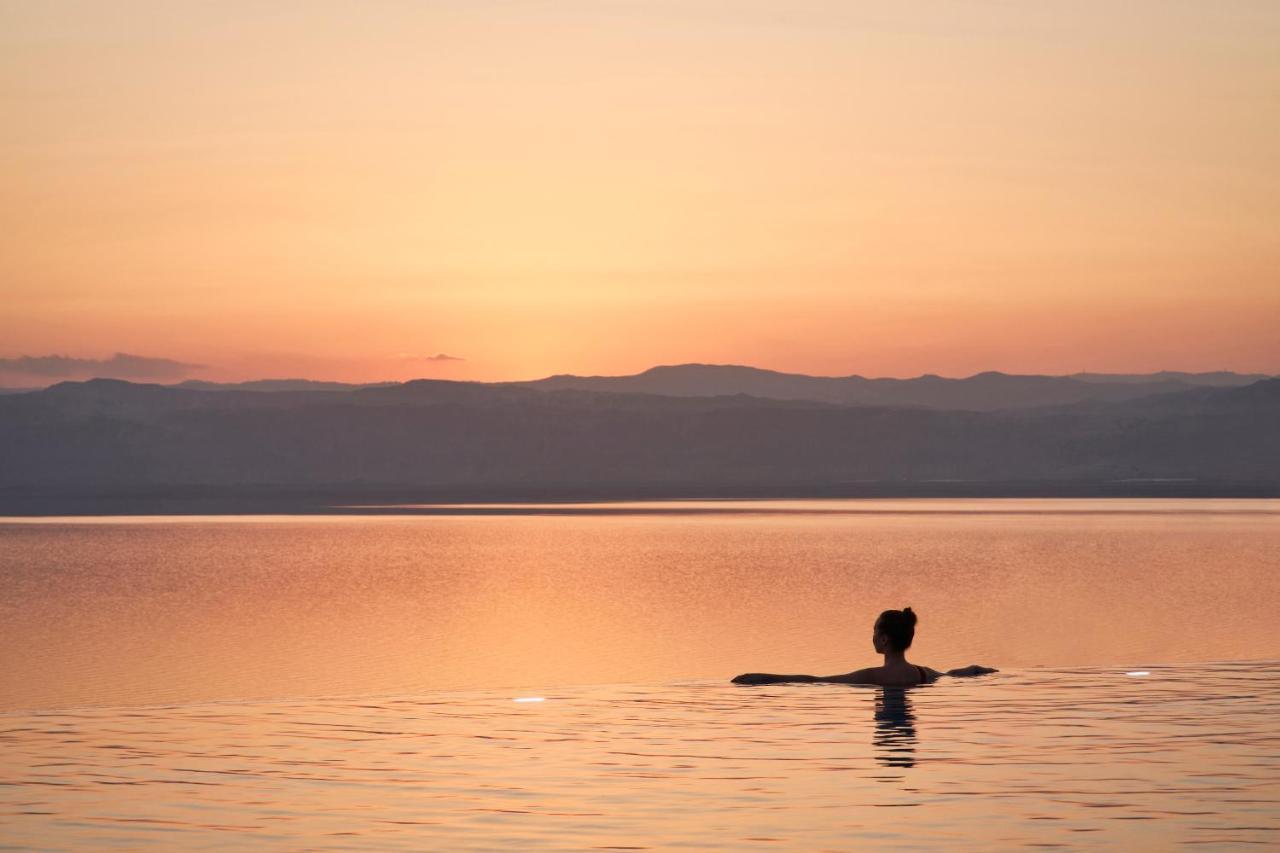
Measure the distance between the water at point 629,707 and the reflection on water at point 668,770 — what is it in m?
0.06

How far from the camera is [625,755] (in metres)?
17.9

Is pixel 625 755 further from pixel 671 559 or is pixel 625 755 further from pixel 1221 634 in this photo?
pixel 671 559

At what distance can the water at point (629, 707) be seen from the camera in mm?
14641

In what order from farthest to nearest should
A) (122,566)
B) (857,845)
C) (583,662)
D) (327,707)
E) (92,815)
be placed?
(122,566) → (583,662) → (327,707) → (92,815) → (857,845)

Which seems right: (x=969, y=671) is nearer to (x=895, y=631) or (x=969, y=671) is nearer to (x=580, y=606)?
(x=895, y=631)

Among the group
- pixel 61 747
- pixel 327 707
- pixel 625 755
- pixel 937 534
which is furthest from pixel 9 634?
pixel 937 534

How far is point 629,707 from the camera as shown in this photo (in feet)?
71.1

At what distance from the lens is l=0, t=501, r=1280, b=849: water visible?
1464 cm

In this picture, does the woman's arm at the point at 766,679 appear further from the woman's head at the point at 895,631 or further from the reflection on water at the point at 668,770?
the woman's head at the point at 895,631

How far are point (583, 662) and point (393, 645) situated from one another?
→ 4.76 metres

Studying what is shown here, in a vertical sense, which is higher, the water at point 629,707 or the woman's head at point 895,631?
the woman's head at point 895,631

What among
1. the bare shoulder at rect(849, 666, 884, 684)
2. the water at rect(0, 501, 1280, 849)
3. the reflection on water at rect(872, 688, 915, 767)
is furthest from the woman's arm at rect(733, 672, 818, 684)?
the reflection on water at rect(872, 688, 915, 767)

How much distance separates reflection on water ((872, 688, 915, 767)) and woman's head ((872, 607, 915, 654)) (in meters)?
0.61

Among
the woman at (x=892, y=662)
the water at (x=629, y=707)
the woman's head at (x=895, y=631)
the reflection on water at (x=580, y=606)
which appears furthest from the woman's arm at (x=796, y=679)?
the reflection on water at (x=580, y=606)
